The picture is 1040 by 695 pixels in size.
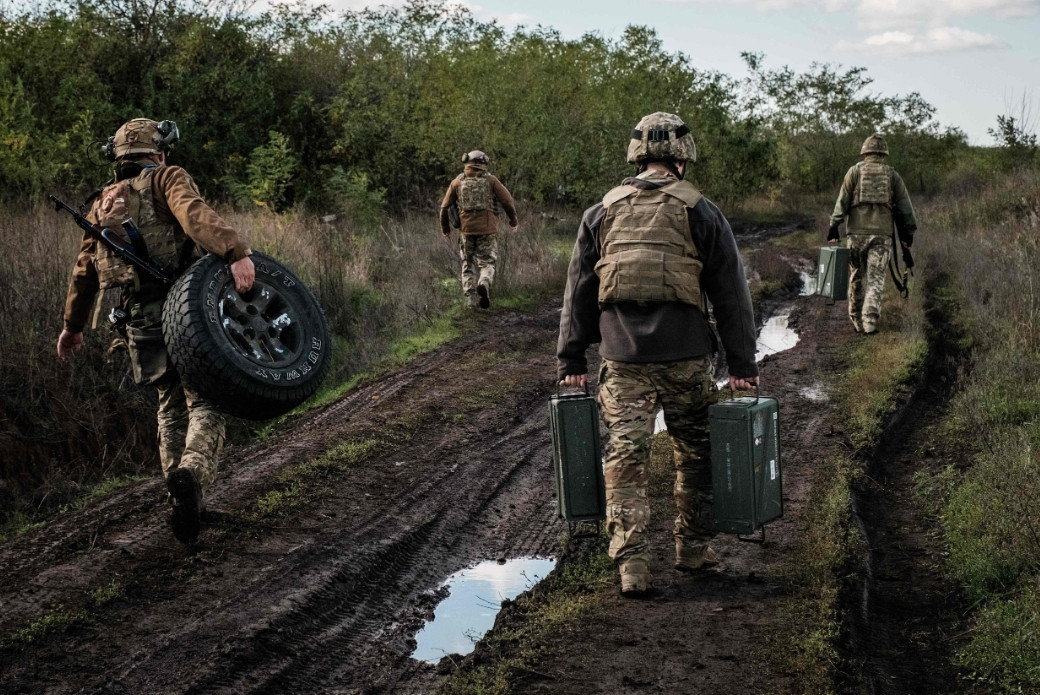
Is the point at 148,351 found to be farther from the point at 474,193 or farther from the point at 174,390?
the point at 474,193

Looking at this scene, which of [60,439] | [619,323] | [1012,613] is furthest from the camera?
[60,439]

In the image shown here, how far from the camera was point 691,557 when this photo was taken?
482cm

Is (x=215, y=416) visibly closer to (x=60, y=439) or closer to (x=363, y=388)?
(x=60, y=439)

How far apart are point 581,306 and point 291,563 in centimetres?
191

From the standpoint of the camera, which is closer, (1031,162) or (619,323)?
(619,323)

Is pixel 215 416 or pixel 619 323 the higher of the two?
pixel 619 323

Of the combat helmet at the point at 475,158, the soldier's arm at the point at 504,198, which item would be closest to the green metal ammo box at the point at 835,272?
the soldier's arm at the point at 504,198

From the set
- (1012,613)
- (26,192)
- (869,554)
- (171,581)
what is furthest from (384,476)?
(26,192)

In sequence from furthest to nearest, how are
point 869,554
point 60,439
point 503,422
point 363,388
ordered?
point 363,388 → point 503,422 → point 60,439 → point 869,554

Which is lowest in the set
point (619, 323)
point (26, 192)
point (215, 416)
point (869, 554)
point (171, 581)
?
point (869, 554)

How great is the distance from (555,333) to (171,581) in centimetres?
729

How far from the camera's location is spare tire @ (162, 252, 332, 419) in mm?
4938

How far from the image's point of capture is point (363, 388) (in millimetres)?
9164

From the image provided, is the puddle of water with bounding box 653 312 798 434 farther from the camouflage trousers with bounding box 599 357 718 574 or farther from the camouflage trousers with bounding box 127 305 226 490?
the camouflage trousers with bounding box 127 305 226 490
